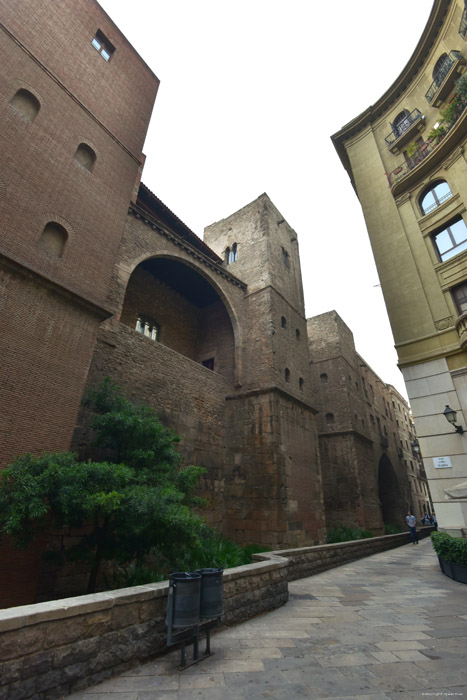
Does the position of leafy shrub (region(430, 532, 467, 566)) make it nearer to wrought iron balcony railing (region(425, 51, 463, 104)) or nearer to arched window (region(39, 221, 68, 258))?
arched window (region(39, 221, 68, 258))

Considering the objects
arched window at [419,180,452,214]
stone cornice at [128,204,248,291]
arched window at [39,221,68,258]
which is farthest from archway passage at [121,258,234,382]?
arched window at [419,180,452,214]

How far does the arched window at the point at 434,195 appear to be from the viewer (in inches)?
487

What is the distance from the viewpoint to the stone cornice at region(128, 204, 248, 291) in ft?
40.9

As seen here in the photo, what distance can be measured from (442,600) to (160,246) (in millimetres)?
13055

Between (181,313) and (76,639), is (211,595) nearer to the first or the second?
(76,639)

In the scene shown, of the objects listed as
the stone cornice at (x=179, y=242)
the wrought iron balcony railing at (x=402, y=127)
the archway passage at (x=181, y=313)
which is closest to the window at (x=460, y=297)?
the wrought iron balcony railing at (x=402, y=127)

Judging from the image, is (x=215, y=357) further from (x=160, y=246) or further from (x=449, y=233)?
(x=449, y=233)

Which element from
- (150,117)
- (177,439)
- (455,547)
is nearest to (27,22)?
(150,117)

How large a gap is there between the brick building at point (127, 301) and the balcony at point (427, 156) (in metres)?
6.53

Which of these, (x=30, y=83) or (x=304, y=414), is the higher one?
(x=30, y=83)

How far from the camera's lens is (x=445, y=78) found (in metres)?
12.3

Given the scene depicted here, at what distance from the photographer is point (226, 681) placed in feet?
11.2

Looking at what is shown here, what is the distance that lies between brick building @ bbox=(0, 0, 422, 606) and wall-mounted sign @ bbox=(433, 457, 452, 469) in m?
5.09

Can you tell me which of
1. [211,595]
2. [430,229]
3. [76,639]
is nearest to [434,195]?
[430,229]
